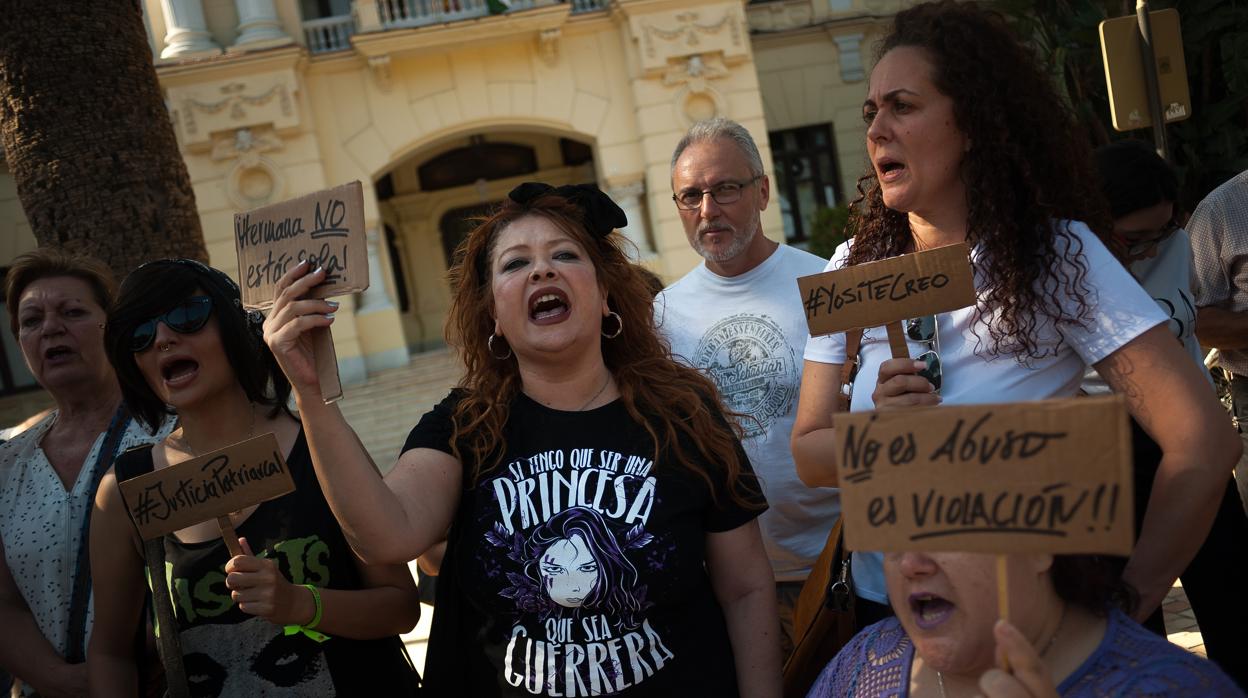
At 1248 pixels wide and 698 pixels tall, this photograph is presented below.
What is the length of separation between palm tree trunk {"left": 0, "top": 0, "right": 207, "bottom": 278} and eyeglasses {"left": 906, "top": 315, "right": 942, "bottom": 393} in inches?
125

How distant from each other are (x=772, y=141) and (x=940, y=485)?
17.5 meters

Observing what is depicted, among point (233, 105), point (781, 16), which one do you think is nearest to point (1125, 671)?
point (233, 105)

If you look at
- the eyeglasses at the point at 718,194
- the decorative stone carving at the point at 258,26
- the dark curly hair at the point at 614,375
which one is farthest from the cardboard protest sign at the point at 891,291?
the decorative stone carving at the point at 258,26

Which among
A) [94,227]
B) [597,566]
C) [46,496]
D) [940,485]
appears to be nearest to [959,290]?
[940,485]

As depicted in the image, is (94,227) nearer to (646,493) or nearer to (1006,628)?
(646,493)

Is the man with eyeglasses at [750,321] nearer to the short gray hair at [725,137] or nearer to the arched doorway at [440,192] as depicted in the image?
the short gray hair at [725,137]

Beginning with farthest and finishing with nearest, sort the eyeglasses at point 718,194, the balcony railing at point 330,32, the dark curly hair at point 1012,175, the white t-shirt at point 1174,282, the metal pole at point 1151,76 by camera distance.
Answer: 1. the balcony railing at point 330,32
2. the metal pole at point 1151,76
3. the eyeglasses at point 718,194
4. the white t-shirt at point 1174,282
5. the dark curly hair at point 1012,175

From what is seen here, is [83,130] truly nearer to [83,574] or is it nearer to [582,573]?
[83,574]

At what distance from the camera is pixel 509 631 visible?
2109mm

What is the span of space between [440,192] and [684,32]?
6.07m

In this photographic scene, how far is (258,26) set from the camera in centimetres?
1510

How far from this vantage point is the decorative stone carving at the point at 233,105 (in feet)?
48.1

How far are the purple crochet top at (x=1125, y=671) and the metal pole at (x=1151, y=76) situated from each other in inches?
154

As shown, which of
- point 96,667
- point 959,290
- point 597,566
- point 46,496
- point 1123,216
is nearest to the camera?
point 959,290
